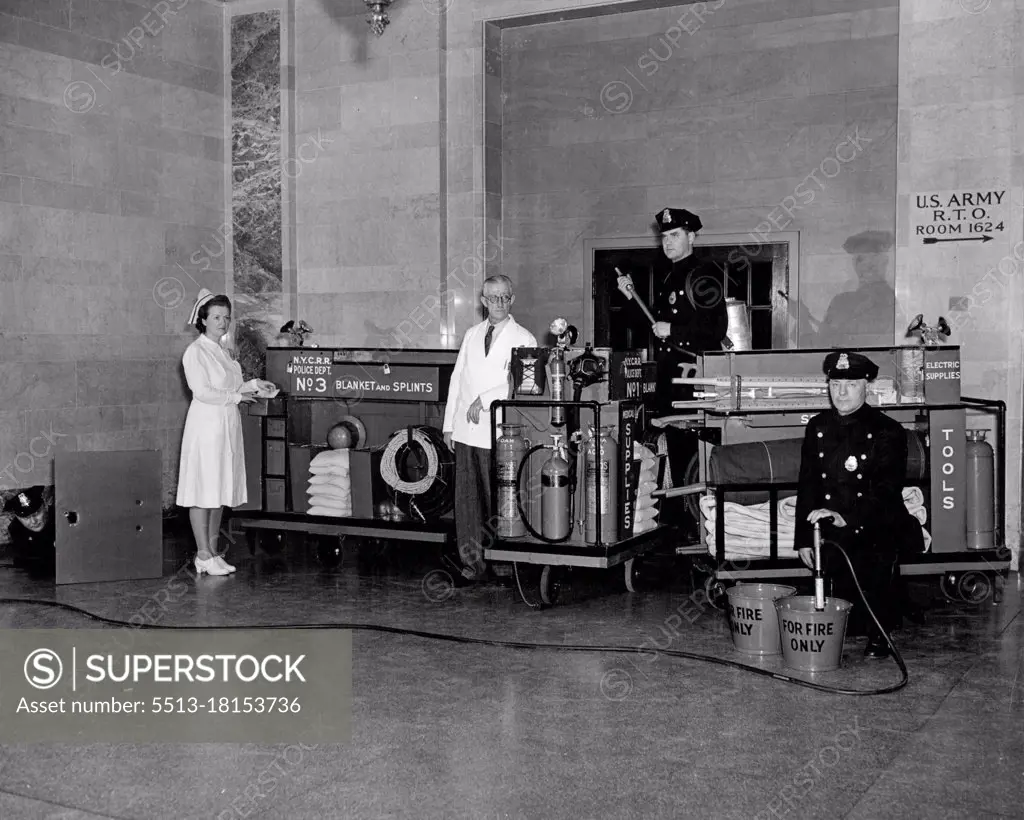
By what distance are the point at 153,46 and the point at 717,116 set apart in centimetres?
490

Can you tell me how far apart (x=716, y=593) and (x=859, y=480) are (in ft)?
4.32

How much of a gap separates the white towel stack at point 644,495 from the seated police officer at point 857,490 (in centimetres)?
126

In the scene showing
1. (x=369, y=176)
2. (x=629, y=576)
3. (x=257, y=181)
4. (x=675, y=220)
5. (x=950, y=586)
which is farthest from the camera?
(x=257, y=181)

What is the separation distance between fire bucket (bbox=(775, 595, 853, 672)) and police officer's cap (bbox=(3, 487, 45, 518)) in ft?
18.0

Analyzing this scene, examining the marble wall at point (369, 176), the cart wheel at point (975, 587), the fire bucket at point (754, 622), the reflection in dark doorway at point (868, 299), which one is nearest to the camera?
the fire bucket at point (754, 622)

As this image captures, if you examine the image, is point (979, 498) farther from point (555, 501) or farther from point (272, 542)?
point (272, 542)

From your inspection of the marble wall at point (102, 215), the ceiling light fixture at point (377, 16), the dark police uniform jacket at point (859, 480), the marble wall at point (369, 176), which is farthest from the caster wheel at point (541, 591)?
the marble wall at point (102, 215)

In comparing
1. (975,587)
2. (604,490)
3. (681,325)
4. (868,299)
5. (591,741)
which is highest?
(868,299)

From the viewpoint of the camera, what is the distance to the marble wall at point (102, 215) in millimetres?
9125

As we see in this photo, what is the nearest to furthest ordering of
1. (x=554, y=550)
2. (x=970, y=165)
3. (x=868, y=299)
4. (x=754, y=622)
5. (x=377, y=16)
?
(x=754, y=622) < (x=554, y=550) < (x=377, y=16) < (x=970, y=165) < (x=868, y=299)

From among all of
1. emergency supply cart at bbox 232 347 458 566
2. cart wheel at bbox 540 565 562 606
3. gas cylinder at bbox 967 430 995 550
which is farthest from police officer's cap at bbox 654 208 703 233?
cart wheel at bbox 540 565 562 606

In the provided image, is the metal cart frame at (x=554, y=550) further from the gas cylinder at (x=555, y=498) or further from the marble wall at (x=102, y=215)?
the marble wall at (x=102, y=215)

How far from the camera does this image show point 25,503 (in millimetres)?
8438

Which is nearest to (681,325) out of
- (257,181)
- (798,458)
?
(798,458)
